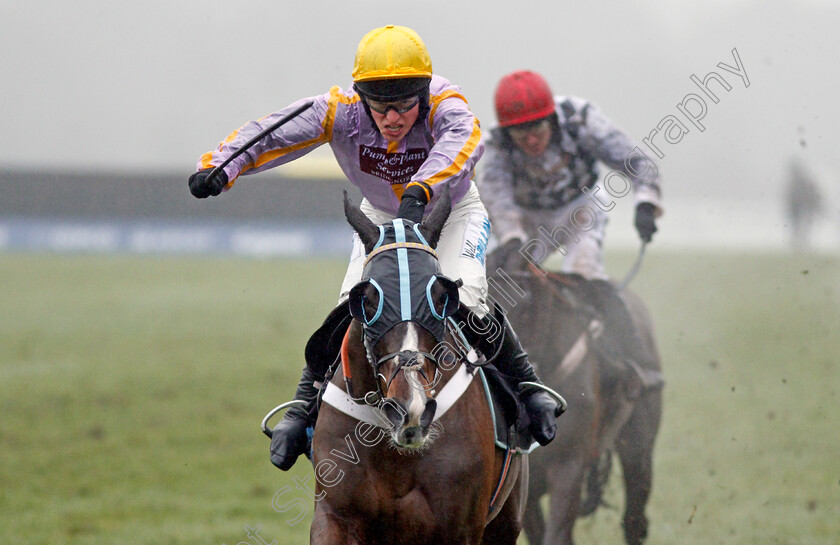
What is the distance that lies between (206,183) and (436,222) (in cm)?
82

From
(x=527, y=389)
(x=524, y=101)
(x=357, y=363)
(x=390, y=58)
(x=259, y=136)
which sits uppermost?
(x=390, y=58)

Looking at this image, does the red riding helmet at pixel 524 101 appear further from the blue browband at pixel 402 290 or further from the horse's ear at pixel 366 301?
the horse's ear at pixel 366 301

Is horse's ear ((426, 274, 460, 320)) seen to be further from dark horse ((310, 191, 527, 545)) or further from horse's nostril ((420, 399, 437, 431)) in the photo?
horse's nostril ((420, 399, 437, 431))

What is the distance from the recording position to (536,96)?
588 centimetres

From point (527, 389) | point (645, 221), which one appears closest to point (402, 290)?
point (527, 389)

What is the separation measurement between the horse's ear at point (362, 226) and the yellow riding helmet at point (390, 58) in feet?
1.75

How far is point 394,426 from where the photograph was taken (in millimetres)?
2797

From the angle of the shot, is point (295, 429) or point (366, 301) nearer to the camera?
point (366, 301)

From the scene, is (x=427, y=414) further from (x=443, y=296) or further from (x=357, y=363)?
(x=357, y=363)

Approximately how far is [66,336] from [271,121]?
12.0 m

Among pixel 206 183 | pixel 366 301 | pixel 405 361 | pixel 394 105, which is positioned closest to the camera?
pixel 405 361

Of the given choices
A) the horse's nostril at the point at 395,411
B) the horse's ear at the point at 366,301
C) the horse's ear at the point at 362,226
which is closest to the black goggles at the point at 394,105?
the horse's ear at the point at 362,226

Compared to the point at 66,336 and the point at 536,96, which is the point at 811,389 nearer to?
the point at 536,96

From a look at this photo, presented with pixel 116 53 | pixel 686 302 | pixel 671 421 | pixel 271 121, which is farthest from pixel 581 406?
pixel 116 53
